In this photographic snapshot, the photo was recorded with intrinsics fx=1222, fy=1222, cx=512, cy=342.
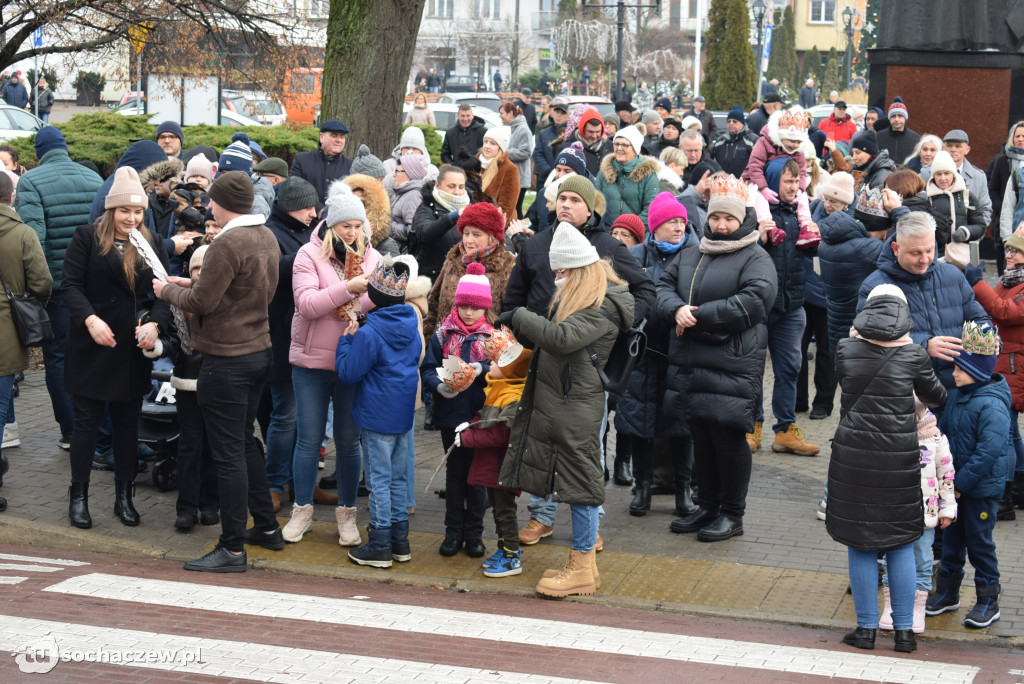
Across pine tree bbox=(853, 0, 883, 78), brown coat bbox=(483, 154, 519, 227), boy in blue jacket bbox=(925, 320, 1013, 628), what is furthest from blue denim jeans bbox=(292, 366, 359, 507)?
pine tree bbox=(853, 0, 883, 78)

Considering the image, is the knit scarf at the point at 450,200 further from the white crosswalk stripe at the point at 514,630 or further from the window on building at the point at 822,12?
the window on building at the point at 822,12

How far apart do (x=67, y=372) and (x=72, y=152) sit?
978 centimetres

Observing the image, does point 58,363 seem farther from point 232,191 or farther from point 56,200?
point 232,191

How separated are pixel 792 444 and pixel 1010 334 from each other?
2.46 m

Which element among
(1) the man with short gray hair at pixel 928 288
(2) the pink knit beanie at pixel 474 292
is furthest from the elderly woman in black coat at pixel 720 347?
(2) the pink knit beanie at pixel 474 292

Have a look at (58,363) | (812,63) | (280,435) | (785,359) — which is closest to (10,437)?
(58,363)

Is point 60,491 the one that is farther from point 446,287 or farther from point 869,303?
point 869,303

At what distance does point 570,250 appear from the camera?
6.86 m

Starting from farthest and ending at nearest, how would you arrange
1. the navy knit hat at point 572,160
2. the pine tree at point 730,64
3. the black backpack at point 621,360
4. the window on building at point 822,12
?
the window on building at point 822,12 < the pine tree at point 730,64 < the navy knit hat at point 572,160 < the black backpack at point 621,360

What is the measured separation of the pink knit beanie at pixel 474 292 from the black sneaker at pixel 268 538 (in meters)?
1.86

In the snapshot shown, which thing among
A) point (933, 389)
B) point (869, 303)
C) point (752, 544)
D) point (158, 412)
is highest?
point (869, 303)

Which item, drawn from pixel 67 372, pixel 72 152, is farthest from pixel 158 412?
pixel 72 152

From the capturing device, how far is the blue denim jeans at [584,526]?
275 inches

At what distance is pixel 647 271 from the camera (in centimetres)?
866
